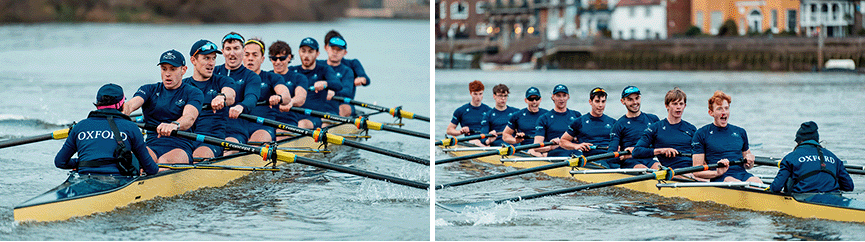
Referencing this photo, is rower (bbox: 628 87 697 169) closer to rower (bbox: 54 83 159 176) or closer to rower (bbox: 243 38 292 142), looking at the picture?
rower (bbox: 243 38 292 142)

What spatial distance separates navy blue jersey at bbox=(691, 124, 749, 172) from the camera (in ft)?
23.0

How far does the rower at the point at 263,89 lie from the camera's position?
873cm

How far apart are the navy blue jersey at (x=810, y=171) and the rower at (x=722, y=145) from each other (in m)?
0.58

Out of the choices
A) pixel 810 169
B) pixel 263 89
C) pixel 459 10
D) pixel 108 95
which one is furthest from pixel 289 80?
pixel 459 10

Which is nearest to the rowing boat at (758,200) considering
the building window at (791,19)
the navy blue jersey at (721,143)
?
the navy blue jersey at (721,143)

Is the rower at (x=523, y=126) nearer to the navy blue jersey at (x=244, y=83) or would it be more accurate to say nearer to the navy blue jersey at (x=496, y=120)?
the navy blue jersey at (x=496, y=120)

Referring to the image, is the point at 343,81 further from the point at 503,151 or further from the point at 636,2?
the point at 636,2

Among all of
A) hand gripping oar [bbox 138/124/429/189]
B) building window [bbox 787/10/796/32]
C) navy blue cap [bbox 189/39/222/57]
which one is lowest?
hand gripping oar [bbox 138/124/429/189]

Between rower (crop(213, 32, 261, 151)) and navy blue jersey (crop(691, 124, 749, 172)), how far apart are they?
3968 millimetres

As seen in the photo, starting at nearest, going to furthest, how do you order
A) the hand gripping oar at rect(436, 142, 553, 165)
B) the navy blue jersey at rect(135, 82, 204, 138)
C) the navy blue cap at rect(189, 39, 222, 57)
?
the navy blue jersey at rect(135, 82, 204, 138) < the navy blue cap at rect(189, 39, 222, 57) < the hand gripping oar at rect(436, 142, 553, 165)

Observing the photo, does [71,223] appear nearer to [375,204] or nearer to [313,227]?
[313,227]

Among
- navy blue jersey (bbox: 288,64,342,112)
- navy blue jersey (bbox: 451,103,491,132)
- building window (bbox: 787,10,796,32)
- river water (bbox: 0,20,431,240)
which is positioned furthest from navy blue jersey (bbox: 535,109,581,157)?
building window (bbox: 787,10,796,32)

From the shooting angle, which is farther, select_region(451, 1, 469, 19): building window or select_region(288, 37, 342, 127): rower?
select_region(451, 1, 469, 19): building window

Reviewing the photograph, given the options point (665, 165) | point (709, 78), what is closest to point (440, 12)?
point (709, 78)
